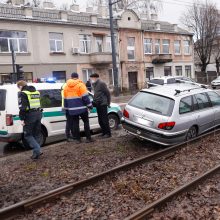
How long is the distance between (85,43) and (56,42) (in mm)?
3326

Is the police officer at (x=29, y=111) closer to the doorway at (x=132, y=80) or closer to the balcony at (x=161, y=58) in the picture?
the doorway at (x=132, y=80)

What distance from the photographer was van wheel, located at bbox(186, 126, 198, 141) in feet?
27.9

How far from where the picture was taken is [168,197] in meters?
5.00

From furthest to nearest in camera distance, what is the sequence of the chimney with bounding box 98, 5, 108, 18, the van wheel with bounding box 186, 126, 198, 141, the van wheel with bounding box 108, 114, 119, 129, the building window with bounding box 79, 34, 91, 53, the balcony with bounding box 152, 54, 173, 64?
the balcony with bounding box 152, 54, 173, 64 → the chimney with bounding box 98, 5, 108, 18 → the building window with bounding box 79, 34, 91, 53 → the van wheel with bounding box 108, 114, 119, 129 → the van wheel with bounding box 186, 126, 198, 141

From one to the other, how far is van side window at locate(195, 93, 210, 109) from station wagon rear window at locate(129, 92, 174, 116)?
117 cm

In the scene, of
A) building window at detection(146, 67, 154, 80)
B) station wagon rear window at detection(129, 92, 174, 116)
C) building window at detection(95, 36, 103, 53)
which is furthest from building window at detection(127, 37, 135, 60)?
station wagon rear window at detection(129, 92, 174, 116)

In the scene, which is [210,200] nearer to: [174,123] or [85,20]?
[174,123]

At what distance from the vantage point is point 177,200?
5.12m

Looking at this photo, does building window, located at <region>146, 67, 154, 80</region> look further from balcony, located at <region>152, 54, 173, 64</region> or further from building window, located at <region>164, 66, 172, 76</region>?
building window, located at <region>164, 66, 172, 76</region>

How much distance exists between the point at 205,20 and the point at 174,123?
131 ft

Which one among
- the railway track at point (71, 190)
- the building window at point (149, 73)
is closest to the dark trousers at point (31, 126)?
the railway track at point (71, 190)

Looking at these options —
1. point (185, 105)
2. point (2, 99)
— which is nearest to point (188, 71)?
point (185, 105)

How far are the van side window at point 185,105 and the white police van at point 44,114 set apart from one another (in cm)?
303

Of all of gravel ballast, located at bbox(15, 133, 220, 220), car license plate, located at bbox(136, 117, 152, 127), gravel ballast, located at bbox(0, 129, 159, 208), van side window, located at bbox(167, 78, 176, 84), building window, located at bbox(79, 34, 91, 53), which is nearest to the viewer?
gravel ballast, located at bbox(15, 133, 220, 220)
